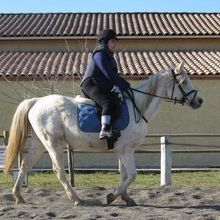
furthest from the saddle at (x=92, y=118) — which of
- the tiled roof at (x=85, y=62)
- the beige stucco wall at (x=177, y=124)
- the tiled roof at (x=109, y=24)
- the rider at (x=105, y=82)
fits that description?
the tiled roof at (x=109, y=24)

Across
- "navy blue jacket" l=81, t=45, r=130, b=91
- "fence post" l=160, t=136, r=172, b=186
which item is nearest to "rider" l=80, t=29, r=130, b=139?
"navy blue jacket" l=81, t=45, r=130, b=91

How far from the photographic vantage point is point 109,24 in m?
23.6

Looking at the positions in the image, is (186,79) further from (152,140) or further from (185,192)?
(152,140)

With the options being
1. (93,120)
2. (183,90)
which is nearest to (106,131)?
(93,120)

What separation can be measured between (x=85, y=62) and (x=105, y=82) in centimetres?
1085

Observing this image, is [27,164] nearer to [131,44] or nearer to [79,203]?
[79,203]

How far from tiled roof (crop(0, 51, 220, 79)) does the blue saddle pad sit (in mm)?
9067

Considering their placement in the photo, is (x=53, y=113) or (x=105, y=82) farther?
(x=53, y=113)

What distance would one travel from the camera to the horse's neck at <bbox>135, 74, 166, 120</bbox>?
8.03 m

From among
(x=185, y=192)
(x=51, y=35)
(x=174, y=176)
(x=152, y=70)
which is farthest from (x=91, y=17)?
(x=185, y=192)

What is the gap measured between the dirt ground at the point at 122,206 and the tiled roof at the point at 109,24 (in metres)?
12.6

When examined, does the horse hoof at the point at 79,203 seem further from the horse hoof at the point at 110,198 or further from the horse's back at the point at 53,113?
the horse's back at the point at 53,113

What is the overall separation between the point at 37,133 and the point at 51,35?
44.1 feet

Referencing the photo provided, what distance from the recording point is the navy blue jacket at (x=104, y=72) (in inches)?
299
